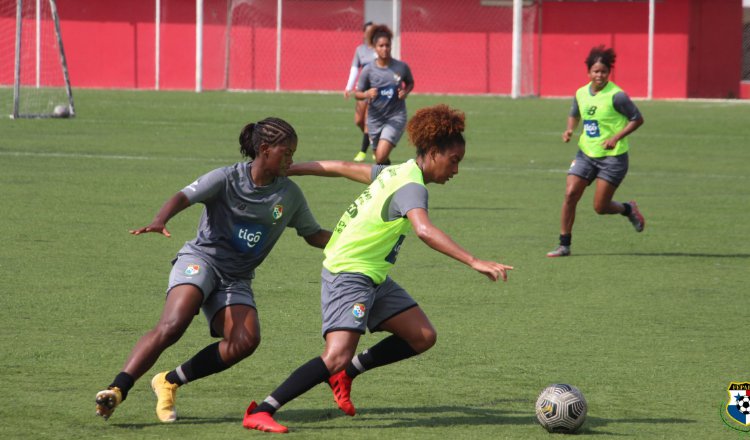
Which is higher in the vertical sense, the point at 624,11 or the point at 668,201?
the point at 624,11

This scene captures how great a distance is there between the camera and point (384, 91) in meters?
18.0

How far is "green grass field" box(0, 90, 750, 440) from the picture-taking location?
273 inches

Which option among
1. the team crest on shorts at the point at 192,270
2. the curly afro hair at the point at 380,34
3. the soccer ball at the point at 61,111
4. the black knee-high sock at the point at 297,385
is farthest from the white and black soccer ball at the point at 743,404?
the soccer ball at the point at 61,111

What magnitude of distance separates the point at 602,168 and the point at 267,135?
715 centimetres

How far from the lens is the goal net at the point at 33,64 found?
95.0 ft

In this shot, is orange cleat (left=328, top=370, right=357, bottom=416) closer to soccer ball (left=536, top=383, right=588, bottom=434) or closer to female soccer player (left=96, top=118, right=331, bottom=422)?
female soccer player (left=96, top=118, right=331, bottom=422)

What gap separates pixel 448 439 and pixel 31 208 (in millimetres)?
9872

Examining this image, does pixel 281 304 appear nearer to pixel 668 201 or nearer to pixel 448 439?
pixel 448 439

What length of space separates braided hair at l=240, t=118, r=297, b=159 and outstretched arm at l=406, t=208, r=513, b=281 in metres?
0.86

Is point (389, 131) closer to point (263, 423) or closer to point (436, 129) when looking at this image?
point (436, 129)

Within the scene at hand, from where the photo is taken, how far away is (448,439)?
6.46 metres

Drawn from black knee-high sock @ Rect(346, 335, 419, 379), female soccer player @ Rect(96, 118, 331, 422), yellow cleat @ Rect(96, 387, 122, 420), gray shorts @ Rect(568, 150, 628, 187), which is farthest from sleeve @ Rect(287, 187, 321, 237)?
gray shorts @ Rect(568, 150, 628, 187)

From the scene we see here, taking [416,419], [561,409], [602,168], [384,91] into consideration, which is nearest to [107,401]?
[416,419]

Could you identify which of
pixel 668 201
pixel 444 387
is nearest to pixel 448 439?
Result: pixel 444 387
